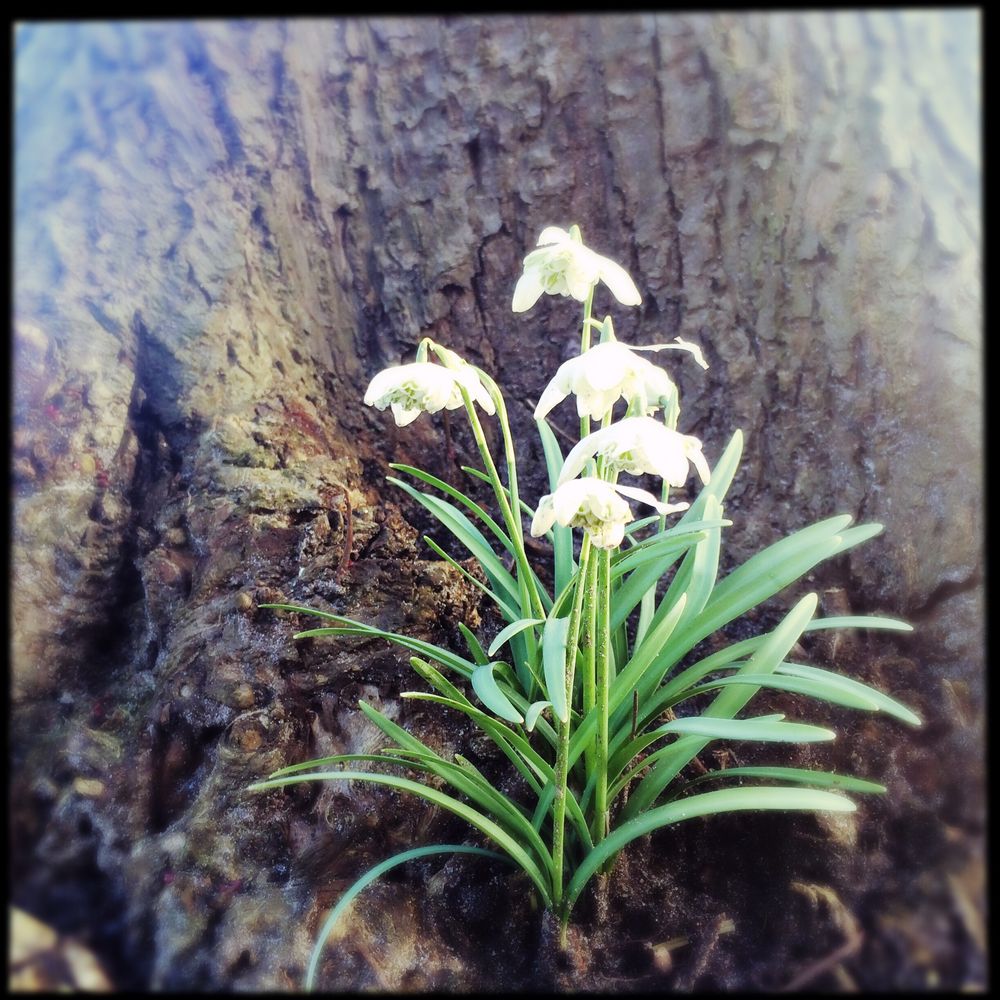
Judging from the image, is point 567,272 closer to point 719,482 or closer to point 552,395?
point 552,395

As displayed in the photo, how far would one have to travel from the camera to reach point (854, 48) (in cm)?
116

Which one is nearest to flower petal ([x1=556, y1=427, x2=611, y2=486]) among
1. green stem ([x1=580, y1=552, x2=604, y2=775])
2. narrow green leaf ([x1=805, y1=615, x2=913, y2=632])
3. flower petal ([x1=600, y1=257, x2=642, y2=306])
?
green stem ([x1=580, y1=552, x2=604, y2=775])

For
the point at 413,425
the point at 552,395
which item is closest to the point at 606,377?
the point at 552,395

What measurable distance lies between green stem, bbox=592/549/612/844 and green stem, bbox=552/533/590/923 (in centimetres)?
3

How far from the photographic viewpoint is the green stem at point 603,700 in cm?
89

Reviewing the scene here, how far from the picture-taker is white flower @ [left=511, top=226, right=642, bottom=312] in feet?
3.04

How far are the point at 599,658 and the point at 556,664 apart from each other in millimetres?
215

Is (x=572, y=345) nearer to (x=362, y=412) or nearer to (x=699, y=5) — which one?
(x=362, y=412)

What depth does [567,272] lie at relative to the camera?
94 cm

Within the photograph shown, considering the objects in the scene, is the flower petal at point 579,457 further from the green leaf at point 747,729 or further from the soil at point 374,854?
the soil at point 374,854

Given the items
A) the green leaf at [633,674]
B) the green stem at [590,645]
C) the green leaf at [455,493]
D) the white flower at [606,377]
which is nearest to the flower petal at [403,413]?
the green leaf at [455,493]

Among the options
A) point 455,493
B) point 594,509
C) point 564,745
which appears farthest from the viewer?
point 455,493

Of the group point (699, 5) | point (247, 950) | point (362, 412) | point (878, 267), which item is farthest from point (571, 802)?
point (699, 5)

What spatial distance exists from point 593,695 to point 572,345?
0.87 m
